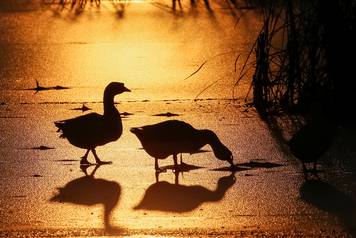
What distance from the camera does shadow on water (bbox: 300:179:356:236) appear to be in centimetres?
770

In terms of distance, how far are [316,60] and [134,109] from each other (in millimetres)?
1857

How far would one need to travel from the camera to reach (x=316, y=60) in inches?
445

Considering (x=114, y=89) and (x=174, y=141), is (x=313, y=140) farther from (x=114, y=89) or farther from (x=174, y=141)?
(x=114, y=89)

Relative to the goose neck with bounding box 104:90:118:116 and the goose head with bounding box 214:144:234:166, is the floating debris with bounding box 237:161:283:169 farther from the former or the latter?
the goose neck with bounding box 104:90:118:116

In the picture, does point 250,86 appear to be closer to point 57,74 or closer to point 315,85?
→ point 315,85

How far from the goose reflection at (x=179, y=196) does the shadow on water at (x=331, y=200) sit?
1.95 feet

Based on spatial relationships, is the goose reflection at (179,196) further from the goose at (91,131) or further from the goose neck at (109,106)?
the goose neck at (109,106)

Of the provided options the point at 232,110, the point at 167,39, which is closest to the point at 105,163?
the point at 232,110

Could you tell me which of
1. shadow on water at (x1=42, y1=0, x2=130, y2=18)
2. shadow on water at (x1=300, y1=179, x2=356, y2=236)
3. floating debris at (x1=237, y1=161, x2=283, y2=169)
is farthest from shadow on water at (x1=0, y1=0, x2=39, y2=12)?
shadow on water at (x1=300, y1=179, x2=356, y2=236)

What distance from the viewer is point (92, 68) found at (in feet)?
46.0

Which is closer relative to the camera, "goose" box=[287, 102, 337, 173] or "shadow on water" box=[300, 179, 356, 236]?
"shadow on water" box=[300, 179, 356, 236]

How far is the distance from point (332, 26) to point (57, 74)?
13.1 feet

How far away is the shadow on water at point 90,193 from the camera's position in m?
8.30

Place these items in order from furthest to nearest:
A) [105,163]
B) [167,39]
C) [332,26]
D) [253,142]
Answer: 1. [167,39]
2. [332,26]
3. [253,142]
4. [105,163]
